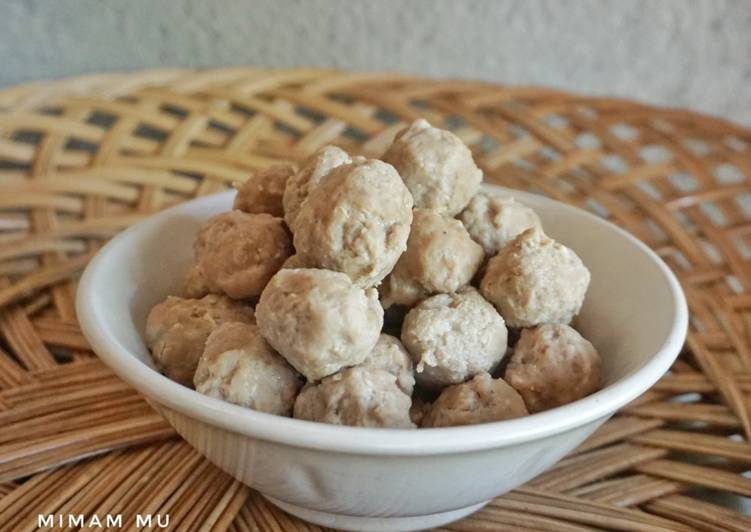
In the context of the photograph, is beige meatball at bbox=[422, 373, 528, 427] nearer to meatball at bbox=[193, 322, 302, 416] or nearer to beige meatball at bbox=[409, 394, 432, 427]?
beige meatball at bbox=[409, 394, 432, 427]

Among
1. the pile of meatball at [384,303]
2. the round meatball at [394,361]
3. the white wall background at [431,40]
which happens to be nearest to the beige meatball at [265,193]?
the pile of meatball at [384,303]

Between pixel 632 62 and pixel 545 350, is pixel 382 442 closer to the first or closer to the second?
pixel 545 350

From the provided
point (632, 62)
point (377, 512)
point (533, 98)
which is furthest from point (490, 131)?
point (377, 512)

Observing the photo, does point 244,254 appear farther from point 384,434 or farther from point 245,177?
point 245,177

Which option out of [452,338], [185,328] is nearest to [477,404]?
[452,338]

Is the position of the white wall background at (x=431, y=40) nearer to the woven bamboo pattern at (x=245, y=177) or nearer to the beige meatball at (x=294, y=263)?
the woven bamboo pattern at (x=245, y=177)

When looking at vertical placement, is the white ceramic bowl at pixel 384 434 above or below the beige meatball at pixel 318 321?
below
